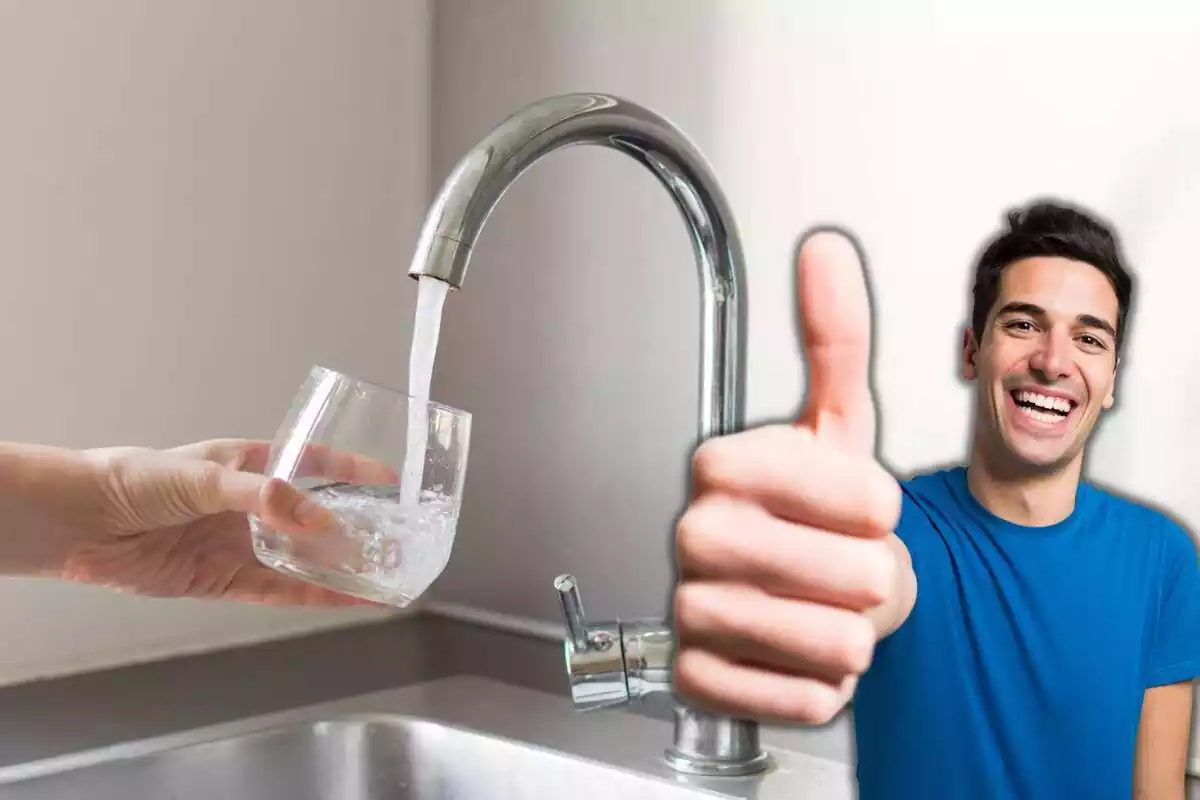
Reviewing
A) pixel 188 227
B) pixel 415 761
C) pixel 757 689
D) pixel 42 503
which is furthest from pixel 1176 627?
pixel 188 227

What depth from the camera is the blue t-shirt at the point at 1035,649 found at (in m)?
0.65

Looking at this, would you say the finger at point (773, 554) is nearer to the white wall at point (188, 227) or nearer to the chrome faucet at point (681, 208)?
the chrome faucet at point (681, 208)

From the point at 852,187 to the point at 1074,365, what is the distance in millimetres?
283

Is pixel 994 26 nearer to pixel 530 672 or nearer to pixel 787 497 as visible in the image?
pixel 787 497

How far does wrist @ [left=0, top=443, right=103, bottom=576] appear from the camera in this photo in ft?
2.76

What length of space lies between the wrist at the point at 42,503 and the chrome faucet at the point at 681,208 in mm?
395

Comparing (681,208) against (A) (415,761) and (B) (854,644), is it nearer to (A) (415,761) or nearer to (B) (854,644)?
(B) (854,644)

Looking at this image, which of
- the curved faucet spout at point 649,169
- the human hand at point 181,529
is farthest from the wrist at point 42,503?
the curved faucet spout at point 649,169

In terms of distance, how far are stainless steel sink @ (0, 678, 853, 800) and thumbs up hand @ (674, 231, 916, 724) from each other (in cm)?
35

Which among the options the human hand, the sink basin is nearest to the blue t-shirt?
the sink basin

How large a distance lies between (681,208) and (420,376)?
18 cm

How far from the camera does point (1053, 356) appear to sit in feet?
2.10

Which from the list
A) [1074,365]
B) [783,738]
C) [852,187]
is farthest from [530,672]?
[1074,365]

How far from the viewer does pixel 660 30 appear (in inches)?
43.5
